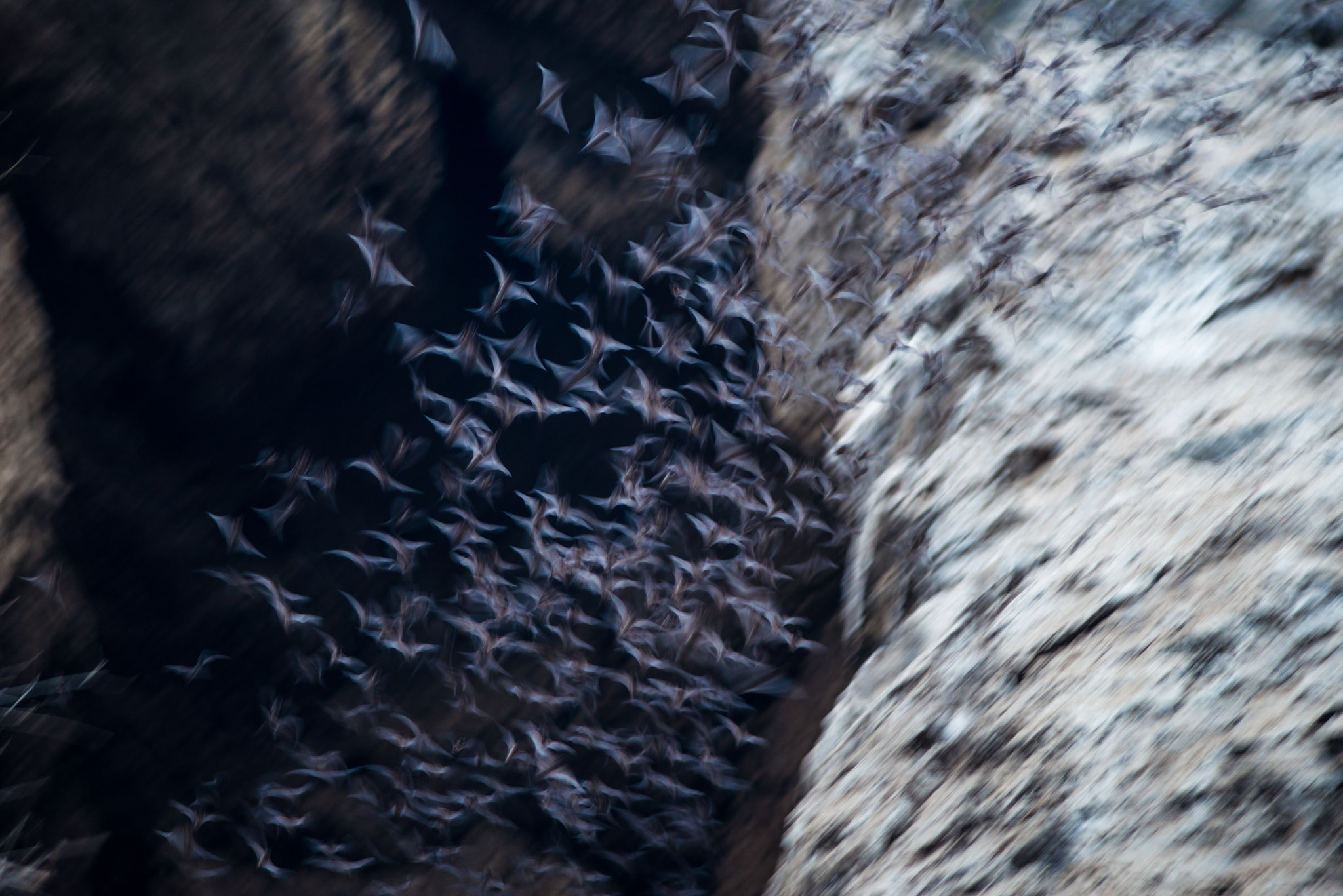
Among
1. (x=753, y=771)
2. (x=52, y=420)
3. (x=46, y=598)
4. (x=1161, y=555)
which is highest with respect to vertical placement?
(x=1161, y=555)

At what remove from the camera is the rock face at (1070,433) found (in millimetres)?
1052

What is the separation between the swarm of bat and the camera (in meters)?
2.07

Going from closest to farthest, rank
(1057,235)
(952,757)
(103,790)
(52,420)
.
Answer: (952,757), (1057,235), (52,420), (103,790)

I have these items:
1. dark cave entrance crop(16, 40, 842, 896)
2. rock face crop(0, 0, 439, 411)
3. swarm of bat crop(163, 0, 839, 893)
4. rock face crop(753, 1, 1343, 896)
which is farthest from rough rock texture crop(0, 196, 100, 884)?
rock face crop(753, 1, 1343, 896)

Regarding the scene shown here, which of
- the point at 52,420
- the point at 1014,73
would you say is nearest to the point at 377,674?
the point at 52,420

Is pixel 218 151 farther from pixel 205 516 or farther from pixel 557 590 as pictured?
pixel 557 590

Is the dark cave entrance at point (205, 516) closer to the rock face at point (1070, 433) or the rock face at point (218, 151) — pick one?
the rock face at point (218, 151)

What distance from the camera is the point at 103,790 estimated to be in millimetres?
2016

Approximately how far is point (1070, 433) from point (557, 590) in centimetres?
150

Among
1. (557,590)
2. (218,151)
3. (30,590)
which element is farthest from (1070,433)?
(30,590)

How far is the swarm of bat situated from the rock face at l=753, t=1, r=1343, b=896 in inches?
10.8

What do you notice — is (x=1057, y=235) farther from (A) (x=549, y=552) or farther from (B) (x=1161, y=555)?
(A) (x=549, y=552)

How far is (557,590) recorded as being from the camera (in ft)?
7.04

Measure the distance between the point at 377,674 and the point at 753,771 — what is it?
123 cm
